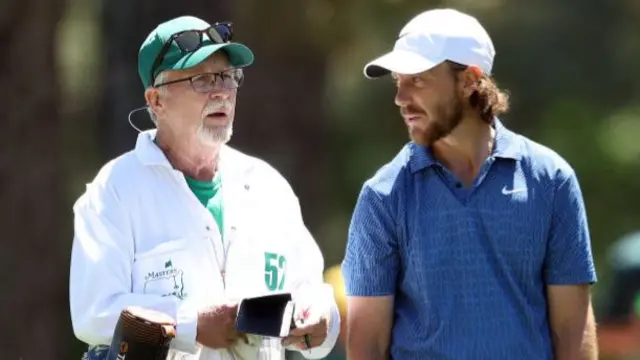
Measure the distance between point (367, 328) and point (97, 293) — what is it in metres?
0.81

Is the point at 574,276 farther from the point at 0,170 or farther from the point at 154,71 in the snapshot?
the point at 0,170

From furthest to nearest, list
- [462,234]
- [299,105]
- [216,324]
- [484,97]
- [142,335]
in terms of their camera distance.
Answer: [299,105] < [484,97] < [462,234] < [216,324] < [142,335]

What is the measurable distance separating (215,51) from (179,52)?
0.11 metres

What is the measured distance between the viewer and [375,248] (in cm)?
506

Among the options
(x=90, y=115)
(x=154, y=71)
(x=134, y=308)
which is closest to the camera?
(x=134, y=308)

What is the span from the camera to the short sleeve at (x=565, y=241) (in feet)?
16.5

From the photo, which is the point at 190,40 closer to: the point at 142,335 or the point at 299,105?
the point at 142,335

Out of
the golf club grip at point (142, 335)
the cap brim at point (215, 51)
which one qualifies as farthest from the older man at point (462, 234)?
the golf club grip at point (142, 335)

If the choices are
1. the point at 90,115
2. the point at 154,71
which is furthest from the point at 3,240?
the point at 154,71

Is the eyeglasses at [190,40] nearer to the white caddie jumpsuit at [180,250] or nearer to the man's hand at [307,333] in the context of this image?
the white caddie jumpsuit at [180,250]

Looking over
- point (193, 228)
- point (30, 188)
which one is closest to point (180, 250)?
point (193, 228)

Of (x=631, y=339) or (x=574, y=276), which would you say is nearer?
(x=574, y=276)

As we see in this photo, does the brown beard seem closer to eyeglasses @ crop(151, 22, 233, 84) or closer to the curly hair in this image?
the curly hair

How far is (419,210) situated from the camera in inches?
199
